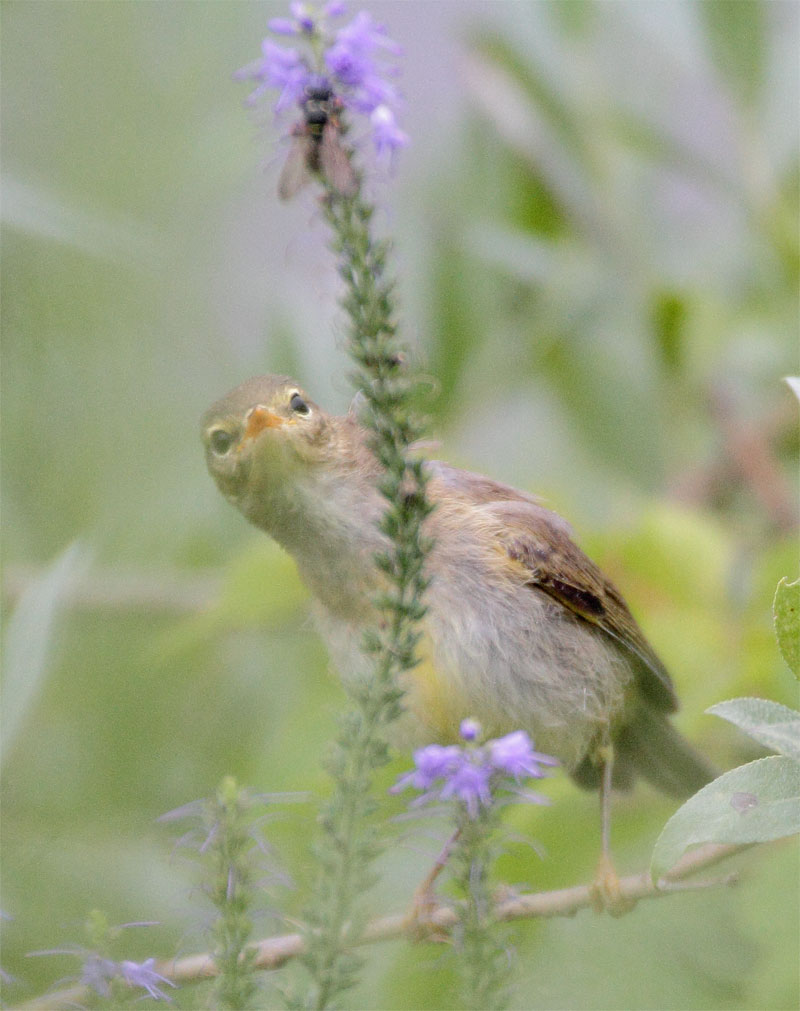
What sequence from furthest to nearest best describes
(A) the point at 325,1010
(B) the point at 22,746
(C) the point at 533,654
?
(B) the point at 22,746 → (C) the point at 533,654 → (A) the point at 325,1010

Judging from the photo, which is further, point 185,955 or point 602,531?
point 602,531

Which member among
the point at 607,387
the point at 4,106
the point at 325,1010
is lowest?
the point at 325,1010

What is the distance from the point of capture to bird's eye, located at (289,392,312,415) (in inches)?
103

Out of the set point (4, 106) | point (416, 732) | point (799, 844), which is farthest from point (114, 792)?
point (4, 106)

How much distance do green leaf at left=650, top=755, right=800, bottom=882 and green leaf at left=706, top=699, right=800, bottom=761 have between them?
0.9 inches

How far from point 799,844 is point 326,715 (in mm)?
1027

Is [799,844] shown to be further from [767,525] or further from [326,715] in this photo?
[767,525]

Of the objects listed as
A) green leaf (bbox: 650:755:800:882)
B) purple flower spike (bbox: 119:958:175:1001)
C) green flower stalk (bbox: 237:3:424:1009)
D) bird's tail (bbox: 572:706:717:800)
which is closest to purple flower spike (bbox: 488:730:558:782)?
green flower stalk (bbox: 237:3:424:1009)

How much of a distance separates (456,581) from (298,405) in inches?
18.1

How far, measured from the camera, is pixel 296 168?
166cm

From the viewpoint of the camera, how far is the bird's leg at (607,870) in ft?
8.16

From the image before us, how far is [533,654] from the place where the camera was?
8.97ft

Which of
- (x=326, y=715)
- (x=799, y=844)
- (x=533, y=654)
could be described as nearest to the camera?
(x=799, y=844)

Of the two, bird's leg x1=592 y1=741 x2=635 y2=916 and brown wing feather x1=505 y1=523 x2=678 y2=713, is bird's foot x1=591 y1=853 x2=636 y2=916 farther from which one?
brown wing feather x1=505 y1=523 x2=678 y2=713
